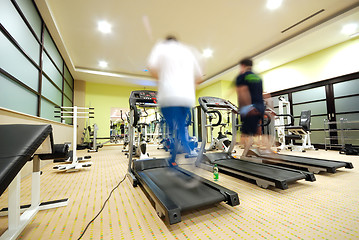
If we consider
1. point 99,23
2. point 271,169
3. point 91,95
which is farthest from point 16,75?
point 91,95

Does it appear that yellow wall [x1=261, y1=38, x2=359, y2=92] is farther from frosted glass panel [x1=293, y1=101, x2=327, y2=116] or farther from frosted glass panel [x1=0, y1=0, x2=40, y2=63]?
frosted glass panel [x1=0, y1=0, x2=40, y2=63]

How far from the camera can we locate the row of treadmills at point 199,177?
3.93 feet

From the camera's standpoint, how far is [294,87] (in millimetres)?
5781

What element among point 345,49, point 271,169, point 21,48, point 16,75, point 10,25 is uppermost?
point 345,49

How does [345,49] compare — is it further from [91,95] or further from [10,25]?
[91,95]

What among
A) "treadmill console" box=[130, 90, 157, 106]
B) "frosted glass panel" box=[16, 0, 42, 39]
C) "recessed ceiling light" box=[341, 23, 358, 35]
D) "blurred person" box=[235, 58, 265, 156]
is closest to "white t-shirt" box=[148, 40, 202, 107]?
"treadmill console" box=[130, 90, 157, 106]

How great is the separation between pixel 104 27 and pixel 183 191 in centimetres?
449

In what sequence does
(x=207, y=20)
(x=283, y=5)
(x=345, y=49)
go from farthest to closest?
(x=345, y=49), (x=207, y=20), (x=283, y=5)

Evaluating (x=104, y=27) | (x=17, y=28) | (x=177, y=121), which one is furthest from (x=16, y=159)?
(x=104, y=27)

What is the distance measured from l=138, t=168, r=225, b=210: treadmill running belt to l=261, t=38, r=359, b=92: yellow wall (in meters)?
3.62

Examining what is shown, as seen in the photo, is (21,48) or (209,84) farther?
(209,84)

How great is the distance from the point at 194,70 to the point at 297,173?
174 cm

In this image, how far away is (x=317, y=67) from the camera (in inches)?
204

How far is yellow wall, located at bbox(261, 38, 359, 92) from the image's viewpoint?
14.7 ft
